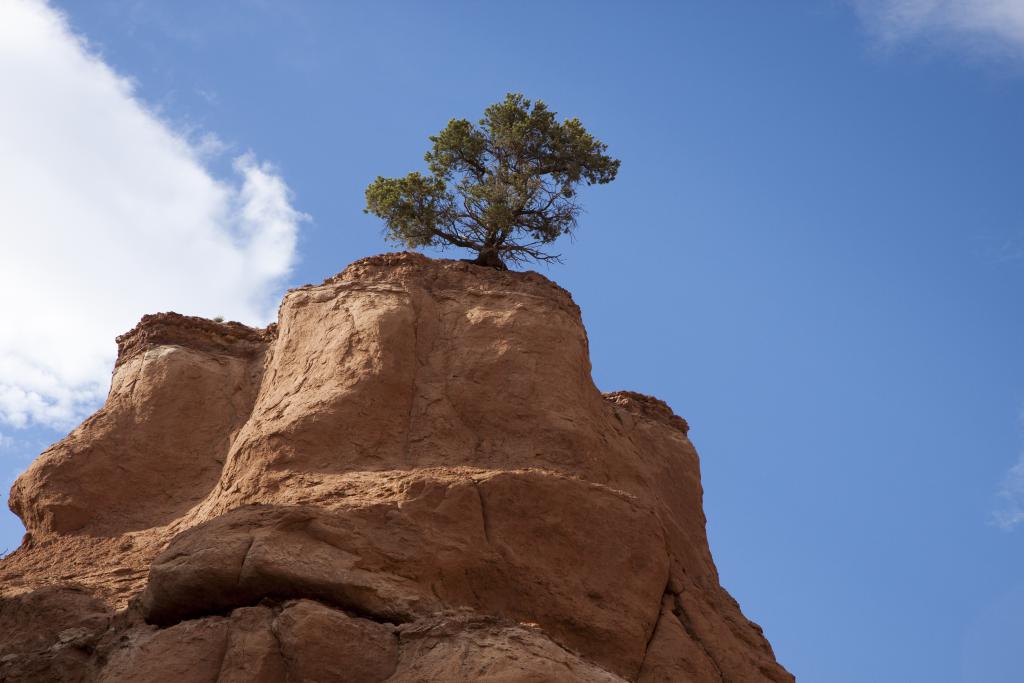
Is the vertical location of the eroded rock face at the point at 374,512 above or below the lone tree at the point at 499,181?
below

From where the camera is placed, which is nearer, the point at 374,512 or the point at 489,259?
the point at 374,512

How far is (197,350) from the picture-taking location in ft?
69.9

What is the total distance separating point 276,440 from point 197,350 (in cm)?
491

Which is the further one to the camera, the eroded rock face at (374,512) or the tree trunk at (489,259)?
the tree trunk at (489,259)

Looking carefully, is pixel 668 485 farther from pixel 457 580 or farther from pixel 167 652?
pixel 167 652

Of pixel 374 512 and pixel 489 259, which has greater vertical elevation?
Result: pixel 489 259

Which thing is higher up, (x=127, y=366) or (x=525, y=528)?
(x=127, y=366)

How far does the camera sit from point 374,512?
14828mm

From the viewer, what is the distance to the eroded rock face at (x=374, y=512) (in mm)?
12898

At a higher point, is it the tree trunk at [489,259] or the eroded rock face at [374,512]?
the tree trunk at [489,259]

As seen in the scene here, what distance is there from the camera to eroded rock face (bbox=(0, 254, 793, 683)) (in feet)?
42.3

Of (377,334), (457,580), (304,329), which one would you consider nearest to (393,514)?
(457,580)

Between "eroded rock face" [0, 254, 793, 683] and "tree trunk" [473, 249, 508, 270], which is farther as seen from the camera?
"tree trunk" [473, 249, 508, 270]

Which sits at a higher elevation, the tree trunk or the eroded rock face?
the tree trunk
